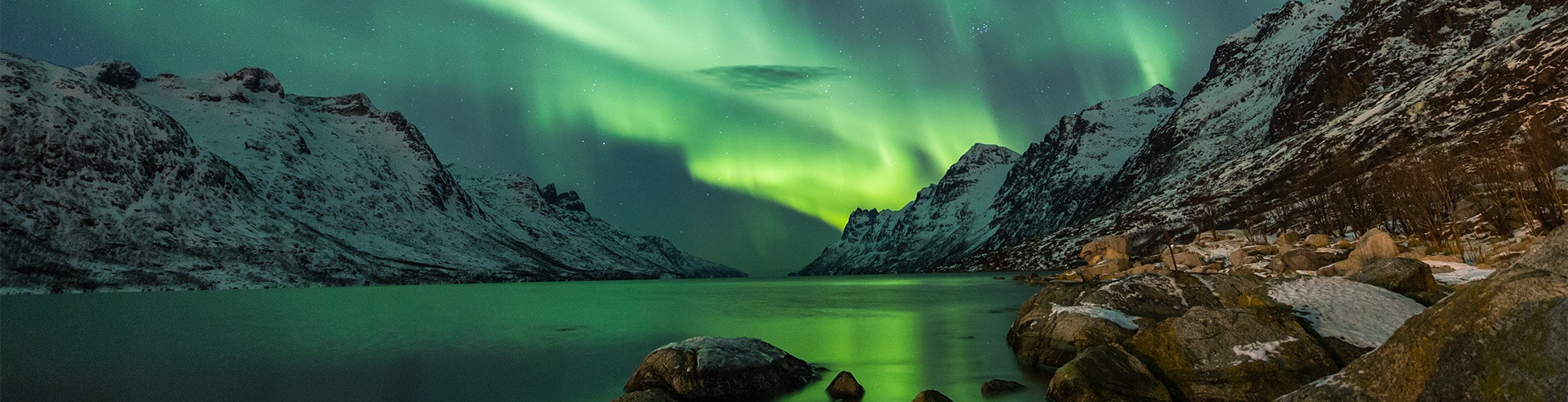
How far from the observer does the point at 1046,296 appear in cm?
2773

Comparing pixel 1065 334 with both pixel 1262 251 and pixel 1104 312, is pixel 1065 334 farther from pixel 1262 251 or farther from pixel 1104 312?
pixel 1262 251

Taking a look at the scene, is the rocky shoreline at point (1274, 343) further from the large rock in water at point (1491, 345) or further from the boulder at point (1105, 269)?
the boulder at point (1105, 269)

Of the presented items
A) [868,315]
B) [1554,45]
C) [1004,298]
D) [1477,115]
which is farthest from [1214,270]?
[1554,45]

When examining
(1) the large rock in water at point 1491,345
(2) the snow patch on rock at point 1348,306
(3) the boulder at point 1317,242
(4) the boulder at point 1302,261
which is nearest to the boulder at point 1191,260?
(3) the boulder at point 1317,242

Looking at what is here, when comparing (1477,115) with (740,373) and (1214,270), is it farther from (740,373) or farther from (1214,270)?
(740,373)

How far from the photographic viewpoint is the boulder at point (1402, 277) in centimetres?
2047

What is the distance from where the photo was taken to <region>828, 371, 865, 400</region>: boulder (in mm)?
19578

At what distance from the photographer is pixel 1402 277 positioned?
20.6 metres

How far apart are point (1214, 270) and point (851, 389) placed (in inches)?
2172

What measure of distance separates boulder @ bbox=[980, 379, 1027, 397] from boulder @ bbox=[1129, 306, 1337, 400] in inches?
168

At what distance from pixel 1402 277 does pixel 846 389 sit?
16.6 m

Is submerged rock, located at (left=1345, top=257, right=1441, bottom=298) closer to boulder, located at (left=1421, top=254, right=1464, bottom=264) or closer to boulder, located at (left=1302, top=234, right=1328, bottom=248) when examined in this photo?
boulder, located at (left=1421, top=254, right=1464, bottom=264)

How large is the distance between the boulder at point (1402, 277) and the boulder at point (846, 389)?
47.3 feet

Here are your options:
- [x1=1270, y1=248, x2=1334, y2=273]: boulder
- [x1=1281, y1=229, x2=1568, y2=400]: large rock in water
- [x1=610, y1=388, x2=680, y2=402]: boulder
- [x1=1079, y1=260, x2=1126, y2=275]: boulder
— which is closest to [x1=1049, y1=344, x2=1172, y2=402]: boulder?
[x1=1281, y1=229, x2=1568, y2=400]: large rock in water
